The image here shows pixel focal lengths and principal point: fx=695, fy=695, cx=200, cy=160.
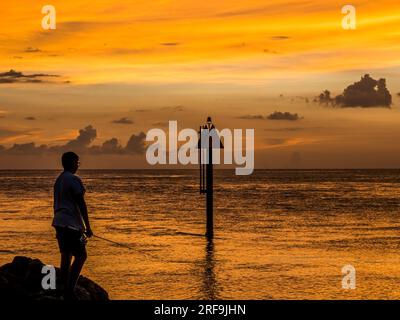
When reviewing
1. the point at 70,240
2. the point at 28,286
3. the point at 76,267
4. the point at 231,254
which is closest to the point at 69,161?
the point at 70,240

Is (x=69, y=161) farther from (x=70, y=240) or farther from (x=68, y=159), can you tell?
(x=70, y=240)

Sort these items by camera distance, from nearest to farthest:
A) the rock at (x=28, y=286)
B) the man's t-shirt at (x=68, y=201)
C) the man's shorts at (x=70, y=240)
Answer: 1. the man's t-shirt at (x=68, y=201)
2. the man's shorts at (x=70, y=240)
3. the rock at (x=28, y=286)

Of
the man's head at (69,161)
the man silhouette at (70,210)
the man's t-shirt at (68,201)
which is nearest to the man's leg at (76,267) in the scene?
the man silhouette at (70,210)

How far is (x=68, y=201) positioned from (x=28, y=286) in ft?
9.25

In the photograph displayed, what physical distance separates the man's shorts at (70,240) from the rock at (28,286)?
3.35ft

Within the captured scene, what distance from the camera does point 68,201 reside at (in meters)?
10.3

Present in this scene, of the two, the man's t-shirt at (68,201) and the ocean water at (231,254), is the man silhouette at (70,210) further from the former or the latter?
the ocean water at (231,254)

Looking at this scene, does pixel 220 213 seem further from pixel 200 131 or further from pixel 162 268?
pixel 162 268

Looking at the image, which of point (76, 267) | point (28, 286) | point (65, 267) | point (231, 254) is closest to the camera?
point (76, 267)

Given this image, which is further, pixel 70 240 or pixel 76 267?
pixel 76 267

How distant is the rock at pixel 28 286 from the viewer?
36.9ft

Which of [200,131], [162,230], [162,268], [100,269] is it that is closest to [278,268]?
[162,268]
